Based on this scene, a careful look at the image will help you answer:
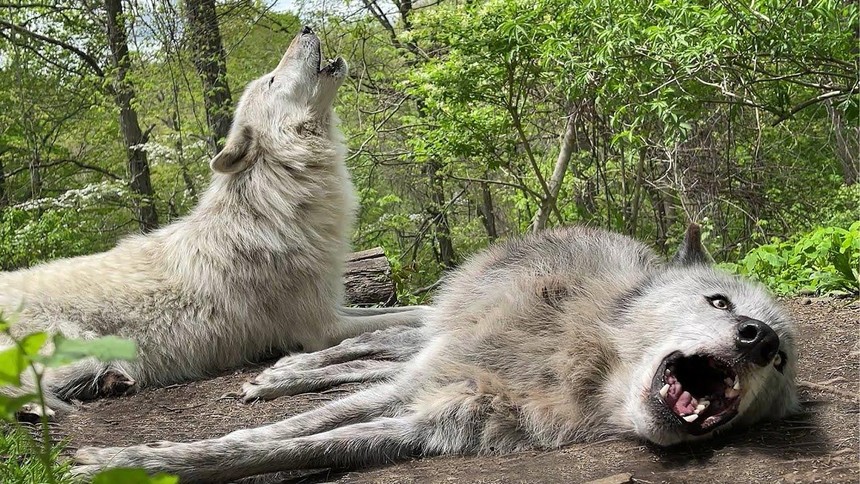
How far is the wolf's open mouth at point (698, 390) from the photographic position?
254 cm

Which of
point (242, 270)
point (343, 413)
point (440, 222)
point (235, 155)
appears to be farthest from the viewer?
point (440, 222)

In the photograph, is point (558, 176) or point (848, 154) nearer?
point (558, 176)

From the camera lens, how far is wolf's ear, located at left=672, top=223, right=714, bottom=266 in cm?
341

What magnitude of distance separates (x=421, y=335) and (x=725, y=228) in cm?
791

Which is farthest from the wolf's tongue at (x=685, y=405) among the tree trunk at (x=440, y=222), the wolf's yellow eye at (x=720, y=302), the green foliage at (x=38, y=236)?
the tree trunk at (x=440, y=222)

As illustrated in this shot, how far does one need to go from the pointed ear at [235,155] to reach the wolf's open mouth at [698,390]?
3590 millimetres

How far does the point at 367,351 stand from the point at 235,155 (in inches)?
70.9

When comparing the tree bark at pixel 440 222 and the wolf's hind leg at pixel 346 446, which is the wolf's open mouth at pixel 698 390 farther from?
the tree bark at pixel 440 222

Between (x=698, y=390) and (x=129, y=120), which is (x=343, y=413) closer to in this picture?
(x=698, y=390)

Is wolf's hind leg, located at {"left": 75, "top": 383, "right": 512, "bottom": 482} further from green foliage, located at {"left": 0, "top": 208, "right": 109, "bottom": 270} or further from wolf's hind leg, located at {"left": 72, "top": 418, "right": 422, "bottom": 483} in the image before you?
green foliage, located at {"left": 0, "top": 208, "right": 109, "bottom": 270}

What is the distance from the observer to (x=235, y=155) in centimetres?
528

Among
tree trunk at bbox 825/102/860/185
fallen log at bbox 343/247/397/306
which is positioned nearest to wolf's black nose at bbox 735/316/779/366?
fallen log at bbox 343/247/397/306

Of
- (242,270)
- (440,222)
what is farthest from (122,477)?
(440,222)

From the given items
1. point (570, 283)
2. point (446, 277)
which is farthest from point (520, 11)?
point (570, 283)
